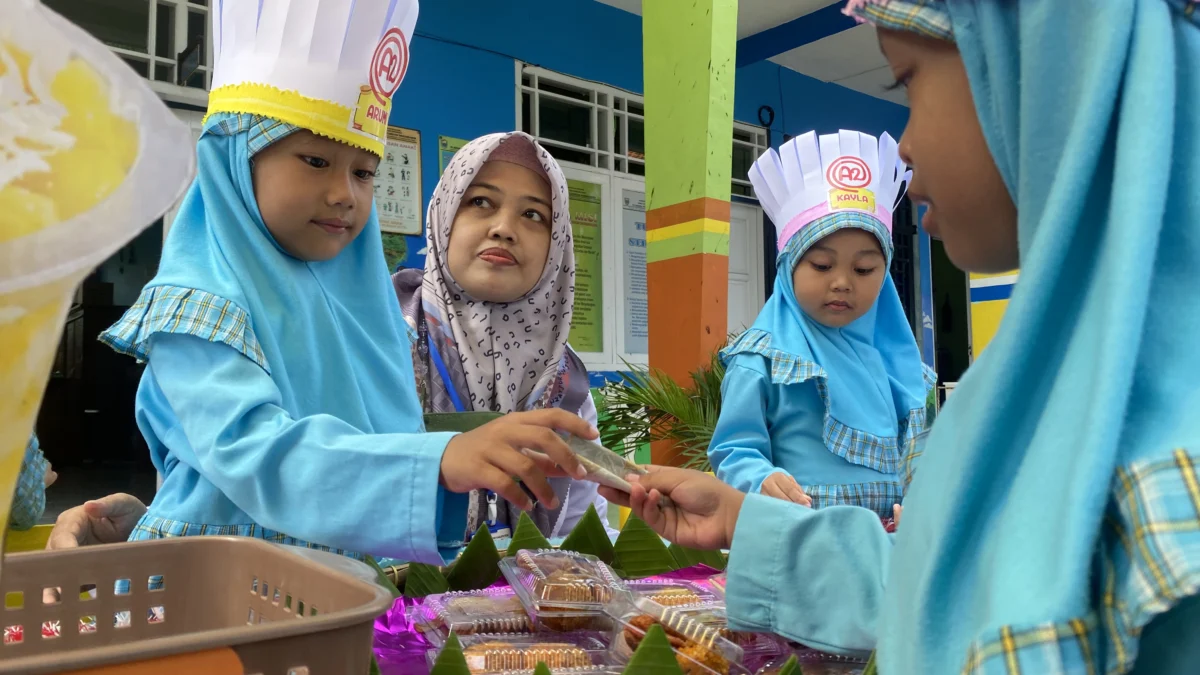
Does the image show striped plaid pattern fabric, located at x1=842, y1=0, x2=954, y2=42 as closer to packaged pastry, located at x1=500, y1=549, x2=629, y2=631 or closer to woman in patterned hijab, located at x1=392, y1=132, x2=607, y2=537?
packaged pastry, located at x1=500, y1=549, x2=629, y2=631

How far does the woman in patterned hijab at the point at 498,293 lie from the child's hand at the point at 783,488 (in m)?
0.37

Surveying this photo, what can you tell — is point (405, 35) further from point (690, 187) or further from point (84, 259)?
point (690, 187)

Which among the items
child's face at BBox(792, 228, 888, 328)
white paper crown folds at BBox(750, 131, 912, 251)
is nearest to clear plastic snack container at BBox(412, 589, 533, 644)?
child's face at BBox(792, 228, 888, 328)

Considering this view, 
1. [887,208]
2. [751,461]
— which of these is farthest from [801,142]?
[751,461]

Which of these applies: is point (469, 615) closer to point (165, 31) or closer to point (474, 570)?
point (474, 570)

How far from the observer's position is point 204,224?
120 centimetres

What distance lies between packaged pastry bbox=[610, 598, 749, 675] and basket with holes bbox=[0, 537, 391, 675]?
32 centimetres

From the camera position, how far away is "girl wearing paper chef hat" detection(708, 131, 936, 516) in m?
2.06

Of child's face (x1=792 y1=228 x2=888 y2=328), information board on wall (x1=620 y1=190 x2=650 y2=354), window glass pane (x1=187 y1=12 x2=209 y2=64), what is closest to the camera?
child's face (x1=792 y1=228 x2=888 y2=328)

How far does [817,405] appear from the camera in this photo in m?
2.13

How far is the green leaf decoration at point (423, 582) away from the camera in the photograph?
1101 millimetres

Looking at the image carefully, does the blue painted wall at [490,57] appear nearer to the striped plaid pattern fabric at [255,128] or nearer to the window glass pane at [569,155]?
the window glass pane at [569,155]

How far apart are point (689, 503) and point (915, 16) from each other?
61cm

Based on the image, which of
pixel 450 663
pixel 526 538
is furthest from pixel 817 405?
pixel 450 663
